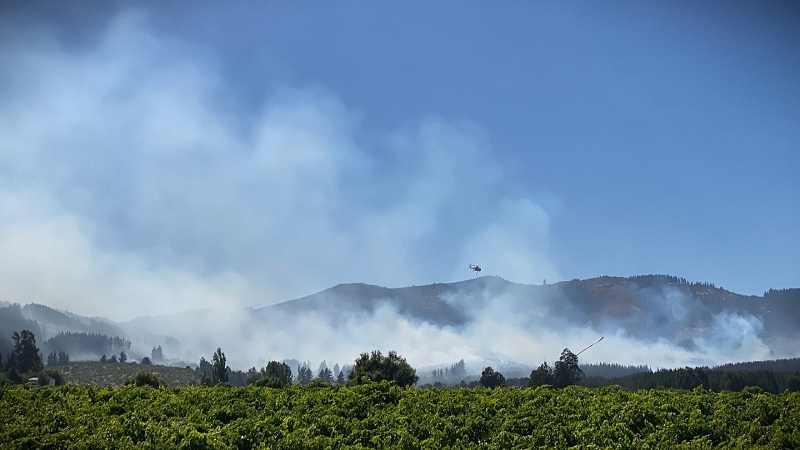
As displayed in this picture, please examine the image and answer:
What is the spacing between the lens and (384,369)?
68500 mm

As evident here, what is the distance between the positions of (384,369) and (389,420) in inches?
1734

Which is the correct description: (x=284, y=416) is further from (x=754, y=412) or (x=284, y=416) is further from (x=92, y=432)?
(x=754, y=412)

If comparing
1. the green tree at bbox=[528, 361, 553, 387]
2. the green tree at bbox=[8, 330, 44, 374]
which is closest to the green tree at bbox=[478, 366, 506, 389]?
the green tree at bbox=[528, 361, 553, 387]

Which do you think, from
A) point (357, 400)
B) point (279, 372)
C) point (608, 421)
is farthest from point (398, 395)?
point (279, 372)

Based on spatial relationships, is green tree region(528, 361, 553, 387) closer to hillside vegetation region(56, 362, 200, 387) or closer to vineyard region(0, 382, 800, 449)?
vineyard region(0, 382, 800, 449)

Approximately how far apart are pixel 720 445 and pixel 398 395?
13.6 meters

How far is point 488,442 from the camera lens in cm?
2330

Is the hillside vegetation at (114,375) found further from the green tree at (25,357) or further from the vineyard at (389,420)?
the vineyard at (389,420)

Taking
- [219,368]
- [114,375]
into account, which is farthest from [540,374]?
[114,375]

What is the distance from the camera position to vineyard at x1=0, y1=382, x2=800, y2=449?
22.6 meters

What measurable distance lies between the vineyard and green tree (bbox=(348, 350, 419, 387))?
36894 mm

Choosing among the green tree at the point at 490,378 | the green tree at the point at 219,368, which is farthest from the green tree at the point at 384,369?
the green tree at the point at 219,368

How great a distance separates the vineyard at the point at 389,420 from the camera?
A: 74.2 ft

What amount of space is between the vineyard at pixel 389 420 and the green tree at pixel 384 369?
36.9 meters
